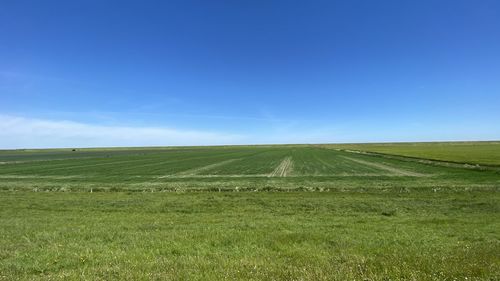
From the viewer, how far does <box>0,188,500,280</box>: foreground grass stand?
611cm

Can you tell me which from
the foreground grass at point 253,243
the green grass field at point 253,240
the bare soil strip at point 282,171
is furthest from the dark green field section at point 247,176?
the foreground grass at point 253,243

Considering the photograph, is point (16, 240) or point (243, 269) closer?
point (243, 269)

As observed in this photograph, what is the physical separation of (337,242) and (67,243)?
284 inches

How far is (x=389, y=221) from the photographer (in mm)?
13523

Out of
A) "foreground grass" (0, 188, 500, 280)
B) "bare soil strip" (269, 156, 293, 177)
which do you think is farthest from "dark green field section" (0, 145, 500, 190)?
"foreground grass" (0, 188, 500, 280)

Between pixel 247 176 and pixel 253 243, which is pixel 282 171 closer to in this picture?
pixel 247 176

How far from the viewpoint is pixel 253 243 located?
910 centimetres

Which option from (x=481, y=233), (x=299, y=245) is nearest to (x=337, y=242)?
(x=299, y=245)

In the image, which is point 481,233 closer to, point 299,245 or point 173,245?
point 299,245

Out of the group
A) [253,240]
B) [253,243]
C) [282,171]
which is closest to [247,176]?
[282,171]

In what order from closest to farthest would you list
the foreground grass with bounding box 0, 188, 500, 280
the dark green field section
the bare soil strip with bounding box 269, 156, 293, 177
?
the foreground grass with bounding box 0, 188, 500, 280
the dark green field section
the bare soil strip with bounding box 269, 156, 293, 177

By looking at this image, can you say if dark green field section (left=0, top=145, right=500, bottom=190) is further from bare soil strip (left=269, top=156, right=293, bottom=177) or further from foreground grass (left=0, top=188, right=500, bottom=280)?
foreground grass (left=0, top=188, right=500, bottom=280)

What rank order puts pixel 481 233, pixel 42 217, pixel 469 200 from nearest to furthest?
pixel 481 233 < pixel 42 217 < pixel 469 200

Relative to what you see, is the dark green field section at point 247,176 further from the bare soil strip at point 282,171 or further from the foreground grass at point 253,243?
the foreground grass at point 253,243
